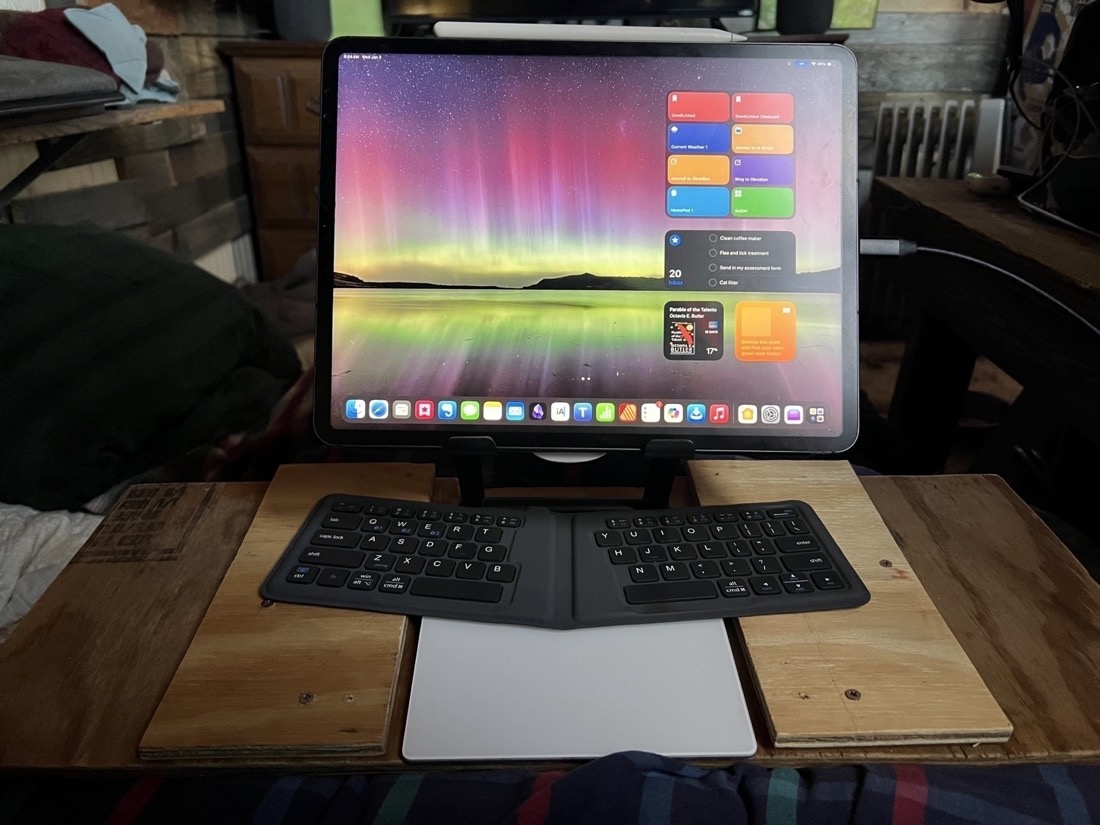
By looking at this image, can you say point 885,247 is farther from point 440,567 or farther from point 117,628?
point 117,628

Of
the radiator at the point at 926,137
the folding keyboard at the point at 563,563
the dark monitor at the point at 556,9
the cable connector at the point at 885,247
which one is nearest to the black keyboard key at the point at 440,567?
the folding keyboard at the point at 563,563

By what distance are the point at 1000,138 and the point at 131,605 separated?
113 inches

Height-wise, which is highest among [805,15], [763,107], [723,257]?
[805,15]

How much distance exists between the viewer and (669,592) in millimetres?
570

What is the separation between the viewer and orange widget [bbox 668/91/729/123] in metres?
0.65

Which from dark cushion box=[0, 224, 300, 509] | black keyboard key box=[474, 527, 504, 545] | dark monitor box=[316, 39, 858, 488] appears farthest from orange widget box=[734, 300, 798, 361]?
dark cushion box=[0, 224, 300, 509]

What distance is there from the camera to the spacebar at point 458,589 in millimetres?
570

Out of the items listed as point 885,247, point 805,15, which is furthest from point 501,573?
point 805,15

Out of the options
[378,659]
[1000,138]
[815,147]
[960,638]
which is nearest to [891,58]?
[1000,138]

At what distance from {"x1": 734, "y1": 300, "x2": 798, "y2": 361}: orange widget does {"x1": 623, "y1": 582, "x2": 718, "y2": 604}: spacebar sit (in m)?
0.20

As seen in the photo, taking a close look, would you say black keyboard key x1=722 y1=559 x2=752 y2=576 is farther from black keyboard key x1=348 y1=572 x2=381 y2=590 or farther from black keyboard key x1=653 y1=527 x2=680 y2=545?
black keyboard key x1=348 y1=572 x2=381 y2=590

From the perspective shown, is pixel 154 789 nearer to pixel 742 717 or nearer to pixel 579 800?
pixel 579 800

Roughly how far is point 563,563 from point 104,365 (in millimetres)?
806

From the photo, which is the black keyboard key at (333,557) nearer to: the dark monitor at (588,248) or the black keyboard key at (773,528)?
the dark monitor at (588,248)
